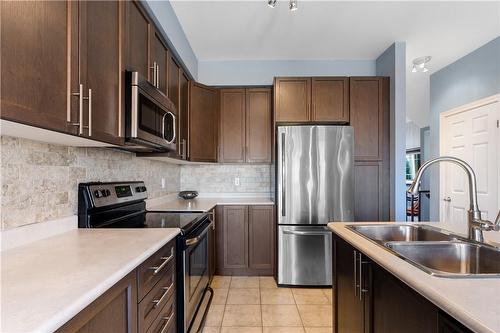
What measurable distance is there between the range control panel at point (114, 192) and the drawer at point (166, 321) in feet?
2.33

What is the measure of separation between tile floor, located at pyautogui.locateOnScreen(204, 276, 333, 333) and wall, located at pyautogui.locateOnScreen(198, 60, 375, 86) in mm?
2464

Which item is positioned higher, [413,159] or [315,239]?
[413,159]

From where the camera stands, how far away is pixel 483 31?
9.19 ft

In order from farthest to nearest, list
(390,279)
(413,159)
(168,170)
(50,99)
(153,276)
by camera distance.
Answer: (413,159) < (168,170) < (153,276) < (390,279) < (50,99)

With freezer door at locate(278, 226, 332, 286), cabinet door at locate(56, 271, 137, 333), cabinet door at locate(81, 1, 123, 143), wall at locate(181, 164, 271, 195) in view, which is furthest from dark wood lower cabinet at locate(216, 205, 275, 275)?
cabinet door at locate(56, 271, 137, 333)

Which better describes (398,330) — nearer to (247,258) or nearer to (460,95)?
(247,258)

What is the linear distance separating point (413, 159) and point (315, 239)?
19.1ft

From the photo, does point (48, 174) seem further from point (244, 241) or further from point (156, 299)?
point (244, 241)

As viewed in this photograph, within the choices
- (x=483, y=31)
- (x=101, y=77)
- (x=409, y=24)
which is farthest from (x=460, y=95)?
(x=101, y=77)

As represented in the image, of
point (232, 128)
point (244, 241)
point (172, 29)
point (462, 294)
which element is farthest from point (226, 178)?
point (462, 294)

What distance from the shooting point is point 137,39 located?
1654 mm

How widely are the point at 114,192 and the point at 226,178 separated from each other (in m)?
1.99

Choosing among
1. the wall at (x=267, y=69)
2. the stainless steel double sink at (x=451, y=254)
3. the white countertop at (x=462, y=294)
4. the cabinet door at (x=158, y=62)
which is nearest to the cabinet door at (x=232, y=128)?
the wall at (x=267, y=69)

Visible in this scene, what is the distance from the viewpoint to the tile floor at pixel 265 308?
6.96 ft
